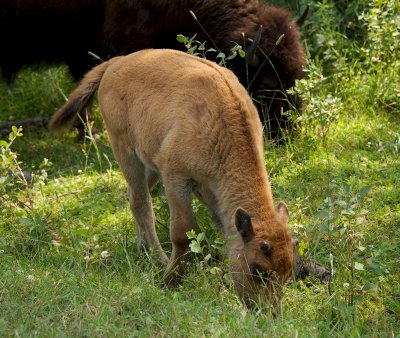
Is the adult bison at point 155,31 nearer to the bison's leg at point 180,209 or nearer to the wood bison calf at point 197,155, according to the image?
the wood bison calf at point 197,155

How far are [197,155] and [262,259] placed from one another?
2.55ft

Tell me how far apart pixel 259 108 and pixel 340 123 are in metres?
0.74

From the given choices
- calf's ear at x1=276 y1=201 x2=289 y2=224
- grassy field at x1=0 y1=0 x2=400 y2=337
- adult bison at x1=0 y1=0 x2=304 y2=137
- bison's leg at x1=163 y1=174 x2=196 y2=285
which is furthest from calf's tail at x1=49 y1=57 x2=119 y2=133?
adult bison at x1=0 y1=0 x2=304 y2=137

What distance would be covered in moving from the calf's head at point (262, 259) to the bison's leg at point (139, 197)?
1100 millimetres

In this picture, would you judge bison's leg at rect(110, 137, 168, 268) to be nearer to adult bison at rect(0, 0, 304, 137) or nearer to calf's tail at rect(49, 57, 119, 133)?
calf's tail at rect(49, 57, 119, 133)

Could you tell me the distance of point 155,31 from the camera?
827 cm

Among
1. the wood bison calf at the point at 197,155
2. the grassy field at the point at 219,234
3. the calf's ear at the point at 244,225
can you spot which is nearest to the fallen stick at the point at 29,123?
the grassy field at the point at 219,234

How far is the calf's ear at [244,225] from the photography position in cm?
477

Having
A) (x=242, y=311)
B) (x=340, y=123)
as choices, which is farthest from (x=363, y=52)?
(x=242, y=311)

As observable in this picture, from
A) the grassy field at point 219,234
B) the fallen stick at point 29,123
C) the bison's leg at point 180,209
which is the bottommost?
the fallen stick at point 29,123

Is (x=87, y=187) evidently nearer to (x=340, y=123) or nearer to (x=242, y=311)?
(x=340, y=123)

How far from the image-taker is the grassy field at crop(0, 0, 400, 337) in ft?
15.2

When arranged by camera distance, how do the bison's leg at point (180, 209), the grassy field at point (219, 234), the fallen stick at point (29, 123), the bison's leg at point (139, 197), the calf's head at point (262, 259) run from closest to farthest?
the grassy field at point (219, 234) < the calf's head at point (262, 259) < the bison's leg at point (180, 209) < the bison's leg at point (139, 197) < the fallen stick at point (29, 123)

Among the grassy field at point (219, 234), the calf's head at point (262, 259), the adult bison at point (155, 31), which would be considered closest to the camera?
the grassy field at point (219, 234)
